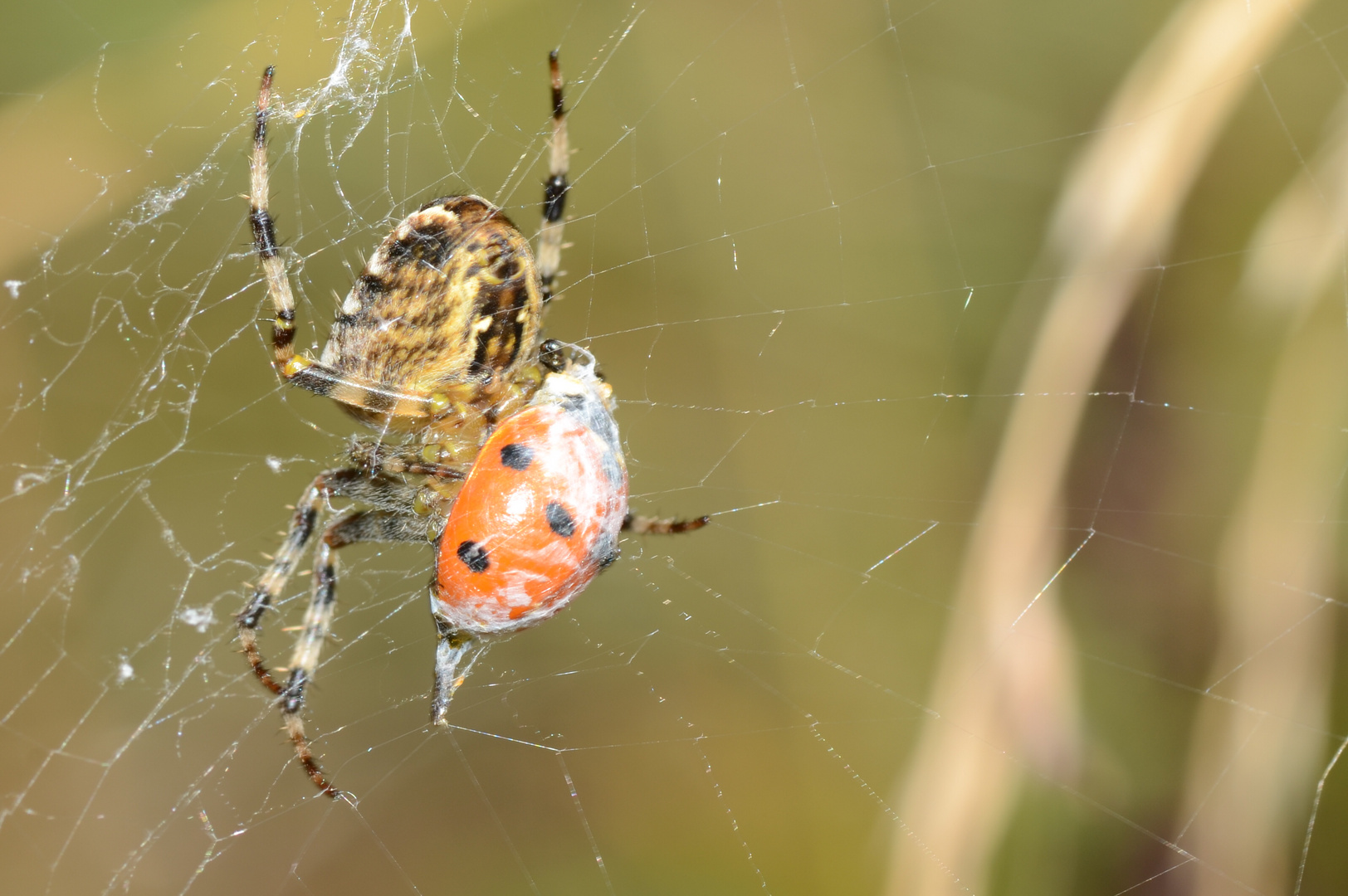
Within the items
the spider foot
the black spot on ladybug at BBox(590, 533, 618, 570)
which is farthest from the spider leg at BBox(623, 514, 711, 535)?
the spider foot

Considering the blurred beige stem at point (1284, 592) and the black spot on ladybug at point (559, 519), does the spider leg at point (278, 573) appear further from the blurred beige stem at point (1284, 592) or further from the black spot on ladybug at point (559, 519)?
the blurred beige stem at point (1284, 592)

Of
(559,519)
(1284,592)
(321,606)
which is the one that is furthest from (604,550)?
(1284,592)

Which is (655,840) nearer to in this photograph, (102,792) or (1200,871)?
(1200,871)

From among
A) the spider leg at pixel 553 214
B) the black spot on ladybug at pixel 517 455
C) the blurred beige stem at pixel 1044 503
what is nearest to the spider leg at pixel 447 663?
the black spot on ladybug at pixel 517 455

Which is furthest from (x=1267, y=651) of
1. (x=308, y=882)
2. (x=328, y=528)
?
(x=308, y=882)

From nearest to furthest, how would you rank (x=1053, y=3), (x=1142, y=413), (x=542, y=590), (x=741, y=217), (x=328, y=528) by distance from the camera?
1. (x=542, y=590)
2. (x=328, y=528)
3. (x=1142, y=413)
4. (x=1053, y=3)
5. (x=741, y=217)

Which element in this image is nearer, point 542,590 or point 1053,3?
point 542,590

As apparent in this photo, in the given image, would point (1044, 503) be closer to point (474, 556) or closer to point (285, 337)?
point (474, 556)

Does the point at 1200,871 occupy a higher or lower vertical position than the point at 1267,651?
lower
